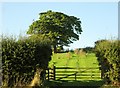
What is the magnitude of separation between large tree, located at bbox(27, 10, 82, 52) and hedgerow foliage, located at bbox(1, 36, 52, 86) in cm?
4301

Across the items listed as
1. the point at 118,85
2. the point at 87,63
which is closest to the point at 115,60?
the point at 118,85

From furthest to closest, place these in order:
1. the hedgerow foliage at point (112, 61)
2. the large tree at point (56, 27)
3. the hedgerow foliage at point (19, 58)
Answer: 1. the large tree at point (56, 27)
2. the hedgerow foliage at point (112, 61)
3. the hedgerow foliage at point (19, 58)

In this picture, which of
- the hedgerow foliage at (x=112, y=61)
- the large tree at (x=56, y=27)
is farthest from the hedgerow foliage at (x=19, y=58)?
the large tree at (x=56, y=27)

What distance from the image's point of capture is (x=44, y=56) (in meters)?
19.2

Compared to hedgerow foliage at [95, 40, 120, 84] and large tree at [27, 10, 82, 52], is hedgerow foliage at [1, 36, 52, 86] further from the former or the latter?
large tree at [27, 10, 82, 52]

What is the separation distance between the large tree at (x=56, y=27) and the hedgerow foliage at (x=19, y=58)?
4301 centimetres

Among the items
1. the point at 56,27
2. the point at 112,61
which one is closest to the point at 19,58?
the point at 112,61

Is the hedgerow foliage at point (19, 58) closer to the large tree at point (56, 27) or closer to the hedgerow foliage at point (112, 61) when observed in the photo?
the hedgerow foliage at point (112, 61)

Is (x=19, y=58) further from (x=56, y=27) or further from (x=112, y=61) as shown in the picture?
(x=56, y=27)

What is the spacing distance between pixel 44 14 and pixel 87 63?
32.8 meters

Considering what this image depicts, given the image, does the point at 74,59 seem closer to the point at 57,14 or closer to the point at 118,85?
the point at 118,85

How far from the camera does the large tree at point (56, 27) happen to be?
63.5m

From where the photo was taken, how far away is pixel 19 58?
18438 mm

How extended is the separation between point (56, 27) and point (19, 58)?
46.7m
